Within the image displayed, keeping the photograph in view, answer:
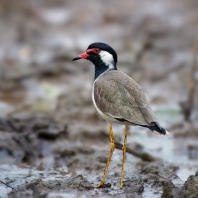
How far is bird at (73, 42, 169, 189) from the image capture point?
627cm

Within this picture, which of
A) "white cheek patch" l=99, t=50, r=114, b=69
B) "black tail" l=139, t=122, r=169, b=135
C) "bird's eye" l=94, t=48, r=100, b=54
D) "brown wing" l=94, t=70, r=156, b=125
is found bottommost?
"black tail" l=139, t=122, r=169, b=135

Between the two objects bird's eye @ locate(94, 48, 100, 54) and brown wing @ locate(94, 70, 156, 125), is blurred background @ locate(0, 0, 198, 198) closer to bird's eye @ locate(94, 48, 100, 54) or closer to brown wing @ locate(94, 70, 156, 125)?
brown wing @ locate(94, 70, 156, 125)

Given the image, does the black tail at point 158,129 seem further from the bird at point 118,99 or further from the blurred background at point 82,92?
the blurred background at point 82,92

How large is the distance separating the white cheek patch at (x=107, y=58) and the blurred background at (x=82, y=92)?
1.37 m

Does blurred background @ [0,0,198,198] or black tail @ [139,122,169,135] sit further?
blurred background @ [0,0,198,198]

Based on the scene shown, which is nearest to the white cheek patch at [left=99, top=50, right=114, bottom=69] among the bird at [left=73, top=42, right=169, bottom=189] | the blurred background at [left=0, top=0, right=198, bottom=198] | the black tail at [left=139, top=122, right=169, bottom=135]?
the bird at [left=73, top=42, right=169, bottom=189]

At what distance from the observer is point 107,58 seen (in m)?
7.13

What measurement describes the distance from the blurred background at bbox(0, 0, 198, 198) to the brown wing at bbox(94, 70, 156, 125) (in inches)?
34.4

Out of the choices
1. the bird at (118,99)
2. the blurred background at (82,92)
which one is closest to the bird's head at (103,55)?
the bird at (118,99)

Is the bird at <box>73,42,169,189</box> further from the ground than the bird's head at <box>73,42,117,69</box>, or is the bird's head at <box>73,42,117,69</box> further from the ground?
the bird's head at <box>73,42,117,69</box>

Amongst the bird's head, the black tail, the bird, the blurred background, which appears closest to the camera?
the black tail

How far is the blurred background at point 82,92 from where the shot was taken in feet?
25.1

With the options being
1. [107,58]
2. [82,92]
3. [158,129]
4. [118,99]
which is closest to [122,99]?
[118,99]

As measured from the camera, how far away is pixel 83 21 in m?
15.2
